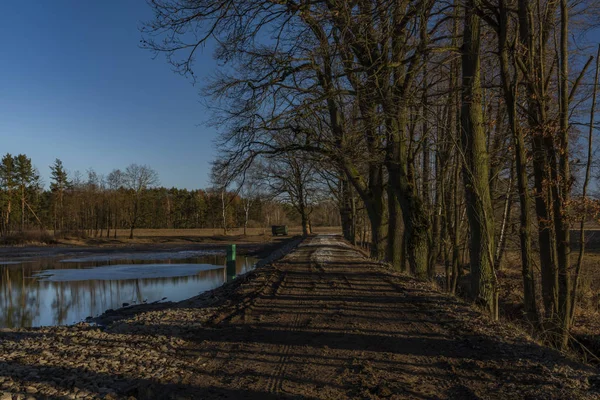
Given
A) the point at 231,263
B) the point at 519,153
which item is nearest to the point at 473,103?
the point at 519,153

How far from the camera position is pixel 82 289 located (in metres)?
20.4

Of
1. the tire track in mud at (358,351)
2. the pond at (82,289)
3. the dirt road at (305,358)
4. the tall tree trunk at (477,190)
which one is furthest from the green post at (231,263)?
the tall tree trunk at (477,190)

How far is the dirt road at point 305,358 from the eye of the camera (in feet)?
14.4

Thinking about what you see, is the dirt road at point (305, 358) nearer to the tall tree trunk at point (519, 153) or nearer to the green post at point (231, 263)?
the tall tree trunk at point (519, 153)

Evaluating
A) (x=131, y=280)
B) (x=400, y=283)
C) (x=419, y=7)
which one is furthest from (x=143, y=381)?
(x=131, y=280)

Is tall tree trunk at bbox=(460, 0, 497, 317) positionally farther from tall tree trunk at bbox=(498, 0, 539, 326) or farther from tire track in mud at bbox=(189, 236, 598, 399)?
tire track in mud at bbox=(189, 236, 598, 399)

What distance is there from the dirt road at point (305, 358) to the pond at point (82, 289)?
819cm

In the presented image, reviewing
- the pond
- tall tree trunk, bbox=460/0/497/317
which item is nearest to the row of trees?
tall tree trunk, bbox=460/0/497/317

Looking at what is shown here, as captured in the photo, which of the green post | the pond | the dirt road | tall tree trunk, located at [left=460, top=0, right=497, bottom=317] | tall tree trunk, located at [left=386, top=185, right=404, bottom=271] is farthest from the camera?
the green post

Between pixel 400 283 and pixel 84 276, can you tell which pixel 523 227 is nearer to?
pixel 400 283

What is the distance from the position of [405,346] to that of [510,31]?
8.77m

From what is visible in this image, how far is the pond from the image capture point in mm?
14961

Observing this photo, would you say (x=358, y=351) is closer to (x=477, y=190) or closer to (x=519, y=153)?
(x=477, y=190)

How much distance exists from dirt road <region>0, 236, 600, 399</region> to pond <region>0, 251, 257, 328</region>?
819 cm
